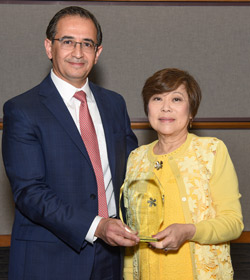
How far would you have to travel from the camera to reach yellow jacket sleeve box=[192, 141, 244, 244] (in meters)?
1.61

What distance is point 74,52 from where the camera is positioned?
1946 millimetres

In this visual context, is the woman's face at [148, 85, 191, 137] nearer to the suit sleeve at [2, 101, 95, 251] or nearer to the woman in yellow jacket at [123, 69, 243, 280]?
the woman in yellow jacket at [123, 69, 243, 280]

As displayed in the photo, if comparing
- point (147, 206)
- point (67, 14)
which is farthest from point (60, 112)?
point (147, 206)

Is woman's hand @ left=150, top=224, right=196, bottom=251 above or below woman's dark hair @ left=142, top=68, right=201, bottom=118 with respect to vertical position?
below

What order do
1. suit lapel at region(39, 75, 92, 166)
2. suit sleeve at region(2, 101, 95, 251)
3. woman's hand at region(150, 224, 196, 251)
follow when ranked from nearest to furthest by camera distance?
woman's hand at region(150, 224, 196, 251), suit sleeve at region(2, 101, 95, 251), suit lapel at region(39, 75, 92, 166)

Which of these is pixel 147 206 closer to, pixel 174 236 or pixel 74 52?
pixel 174 236

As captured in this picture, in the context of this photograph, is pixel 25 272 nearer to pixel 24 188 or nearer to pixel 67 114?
pixel 24 188

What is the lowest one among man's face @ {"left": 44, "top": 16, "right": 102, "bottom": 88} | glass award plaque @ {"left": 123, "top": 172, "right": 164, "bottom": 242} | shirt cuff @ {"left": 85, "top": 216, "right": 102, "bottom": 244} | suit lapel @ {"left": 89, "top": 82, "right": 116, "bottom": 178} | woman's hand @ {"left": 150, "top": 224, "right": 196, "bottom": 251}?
shirt cuff @ {"left": 85, "top": 216, "right": 102, "bottom": 244}

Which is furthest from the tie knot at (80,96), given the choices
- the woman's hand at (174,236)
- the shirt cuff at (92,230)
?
the woman's hand at (174,236)

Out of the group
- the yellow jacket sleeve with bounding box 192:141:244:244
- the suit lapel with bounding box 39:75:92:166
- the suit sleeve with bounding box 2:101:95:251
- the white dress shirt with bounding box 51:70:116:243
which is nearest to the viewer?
the yellow jacket sleeve with bounding box 192:141:244:244

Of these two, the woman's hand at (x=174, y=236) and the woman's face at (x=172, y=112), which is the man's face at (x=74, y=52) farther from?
the woman's hand at (x=174, y=236)

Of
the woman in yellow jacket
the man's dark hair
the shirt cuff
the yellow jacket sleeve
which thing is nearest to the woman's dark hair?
the woman in yellow jacket

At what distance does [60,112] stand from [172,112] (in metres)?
0.48

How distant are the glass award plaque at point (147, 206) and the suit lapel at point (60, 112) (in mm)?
344
